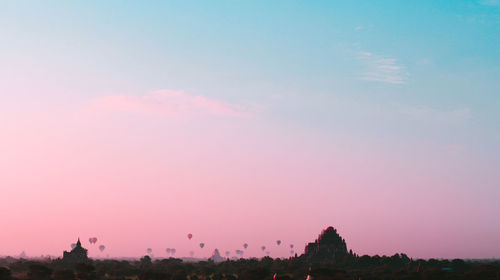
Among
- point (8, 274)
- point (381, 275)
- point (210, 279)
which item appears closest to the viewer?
point (8, 274)

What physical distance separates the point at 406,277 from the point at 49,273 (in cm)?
9592

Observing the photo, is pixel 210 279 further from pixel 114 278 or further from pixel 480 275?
pixel 480 275

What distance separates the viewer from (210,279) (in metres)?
179

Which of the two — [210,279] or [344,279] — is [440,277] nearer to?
[344,279]

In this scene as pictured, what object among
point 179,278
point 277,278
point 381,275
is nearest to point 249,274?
point 277,278

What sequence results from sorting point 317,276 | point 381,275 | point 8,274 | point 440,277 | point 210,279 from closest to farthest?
point 8,274, point 317,276, point 440,277, point 381,275, point 210,279

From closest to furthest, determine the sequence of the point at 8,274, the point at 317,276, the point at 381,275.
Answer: the point at 8,274 → the point at 317,276 → the point at 381,275

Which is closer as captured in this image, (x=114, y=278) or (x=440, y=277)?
(x=440, y=277)

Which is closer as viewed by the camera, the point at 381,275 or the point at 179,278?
the point at 179,278

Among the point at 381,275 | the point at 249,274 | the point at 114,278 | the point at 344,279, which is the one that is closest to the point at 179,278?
the point at 249,274

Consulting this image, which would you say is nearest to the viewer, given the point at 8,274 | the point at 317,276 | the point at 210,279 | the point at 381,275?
the point at 8,274

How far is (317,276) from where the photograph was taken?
142750 millimetres

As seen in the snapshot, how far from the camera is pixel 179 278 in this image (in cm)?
14838

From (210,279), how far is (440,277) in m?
68.8
